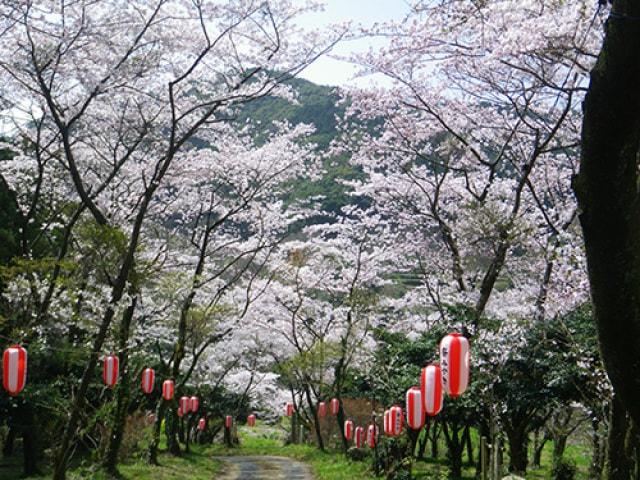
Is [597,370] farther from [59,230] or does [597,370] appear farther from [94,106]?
[59,230]

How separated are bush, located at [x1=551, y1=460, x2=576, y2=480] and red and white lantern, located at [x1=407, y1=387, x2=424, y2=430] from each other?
4.58 metres

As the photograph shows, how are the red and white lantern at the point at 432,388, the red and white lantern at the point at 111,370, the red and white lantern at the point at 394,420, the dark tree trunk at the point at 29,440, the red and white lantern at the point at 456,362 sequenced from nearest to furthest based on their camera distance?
the red and white lantern at the point at 456,362 → the red and white lantern at the point at 432,388 → the red and white lantern at the point at 111,370 → the red and white lantern at the point at 394,420 → the dark tree trunk at the point at 29,440

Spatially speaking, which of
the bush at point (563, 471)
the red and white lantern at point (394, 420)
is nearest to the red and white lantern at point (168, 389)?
the red and white lantern at point (394, 420)

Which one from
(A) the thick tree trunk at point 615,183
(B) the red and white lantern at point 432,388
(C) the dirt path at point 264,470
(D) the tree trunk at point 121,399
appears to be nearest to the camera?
(A) the thick tree trunk at point 615,183

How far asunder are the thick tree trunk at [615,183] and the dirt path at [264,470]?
Answer: 15046 mm

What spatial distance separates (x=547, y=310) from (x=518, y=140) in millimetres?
3959

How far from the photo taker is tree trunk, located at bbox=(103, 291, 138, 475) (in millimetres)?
12320

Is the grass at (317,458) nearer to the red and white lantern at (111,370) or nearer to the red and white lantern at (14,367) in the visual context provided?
the red and white lantern at (111,370)

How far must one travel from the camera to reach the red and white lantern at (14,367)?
952 centimetres

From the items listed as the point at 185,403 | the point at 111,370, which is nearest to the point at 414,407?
the point at 111,370

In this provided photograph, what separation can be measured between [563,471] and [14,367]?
37.1ft

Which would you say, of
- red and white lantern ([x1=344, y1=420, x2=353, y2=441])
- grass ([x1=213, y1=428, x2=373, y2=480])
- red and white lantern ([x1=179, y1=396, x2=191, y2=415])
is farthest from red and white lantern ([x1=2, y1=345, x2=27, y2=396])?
red and white lantern ([x1=179, y1=396, x2=191, y2=415])

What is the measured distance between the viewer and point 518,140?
14.1 metres

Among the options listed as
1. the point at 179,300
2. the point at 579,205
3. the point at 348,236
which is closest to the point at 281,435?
the point at 348,236
